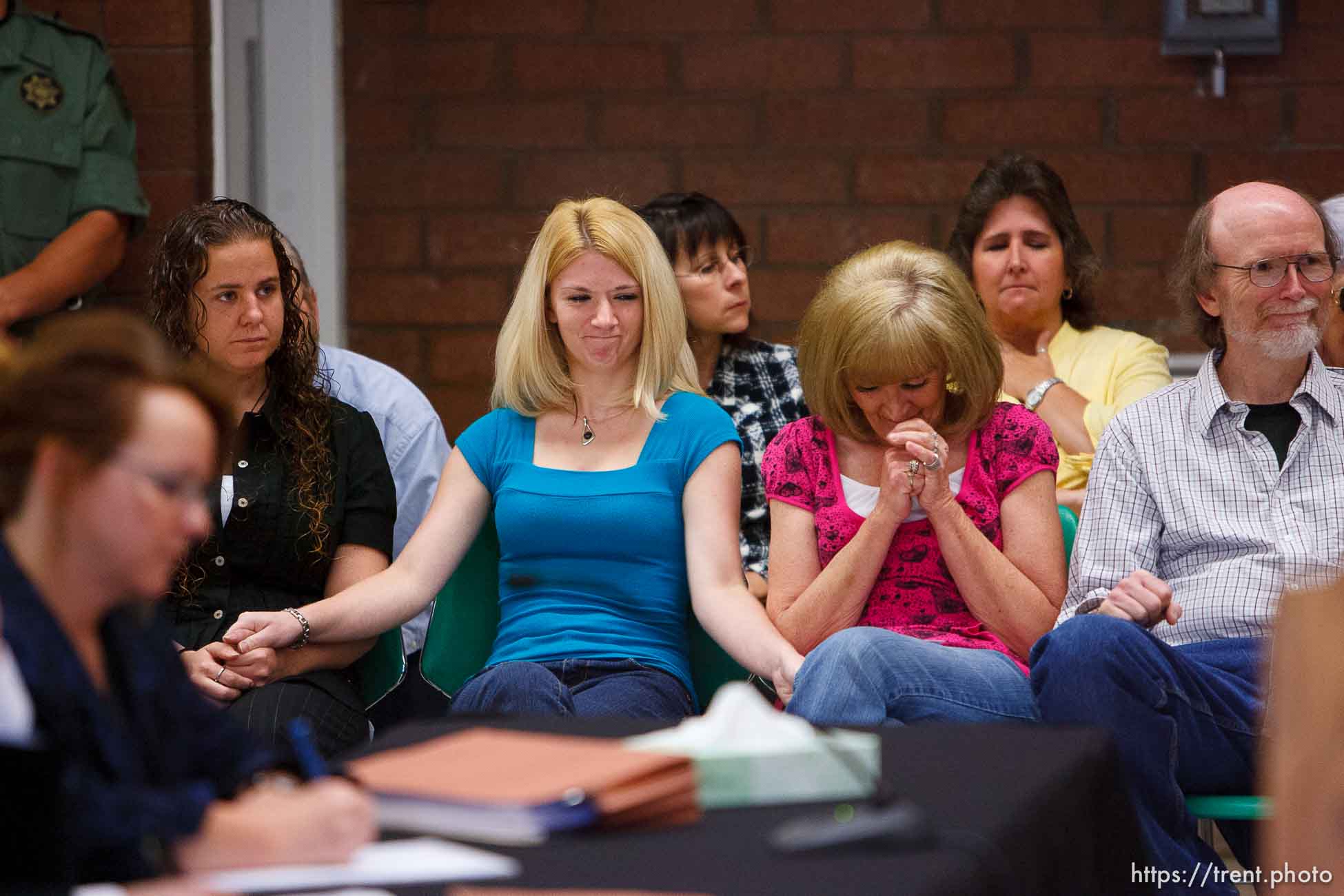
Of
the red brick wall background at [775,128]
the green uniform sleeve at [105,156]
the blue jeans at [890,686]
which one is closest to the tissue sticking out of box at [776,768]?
the blue jeans at [890,686]

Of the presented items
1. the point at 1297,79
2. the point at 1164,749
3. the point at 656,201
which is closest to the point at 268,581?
the point at 656,201

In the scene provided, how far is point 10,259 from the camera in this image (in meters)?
3.27

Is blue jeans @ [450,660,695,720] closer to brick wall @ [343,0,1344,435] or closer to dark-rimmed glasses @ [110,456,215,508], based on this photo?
dark-rimmed glasses @ [110,456,215,508]

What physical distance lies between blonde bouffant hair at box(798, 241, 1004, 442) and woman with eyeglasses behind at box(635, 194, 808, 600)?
1.61 feet

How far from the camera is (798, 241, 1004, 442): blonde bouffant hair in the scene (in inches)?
92.2

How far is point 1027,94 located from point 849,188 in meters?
A: 0.48

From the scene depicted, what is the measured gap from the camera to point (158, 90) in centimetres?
357

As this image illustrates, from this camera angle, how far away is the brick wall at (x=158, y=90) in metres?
3.54

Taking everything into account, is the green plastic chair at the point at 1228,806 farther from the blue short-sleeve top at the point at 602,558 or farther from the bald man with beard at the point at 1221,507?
the blue short-sleeve top at the point at 602,558

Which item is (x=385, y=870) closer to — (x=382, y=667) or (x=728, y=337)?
(x=382, y=667)

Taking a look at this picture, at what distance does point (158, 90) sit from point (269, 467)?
144 cm

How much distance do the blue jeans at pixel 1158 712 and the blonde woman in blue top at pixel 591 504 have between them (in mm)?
442

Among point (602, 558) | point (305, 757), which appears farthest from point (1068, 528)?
point (305, 757)

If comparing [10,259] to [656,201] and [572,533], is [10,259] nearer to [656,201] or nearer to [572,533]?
[656,201]
